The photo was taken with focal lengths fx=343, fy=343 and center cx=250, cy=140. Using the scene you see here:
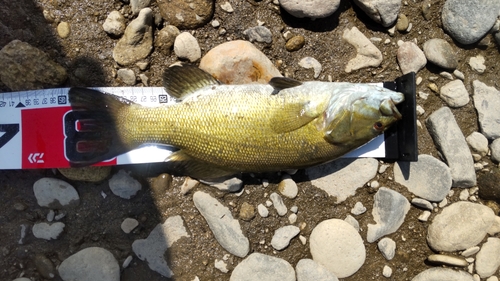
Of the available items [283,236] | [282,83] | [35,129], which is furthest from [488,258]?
Result: [35,129]

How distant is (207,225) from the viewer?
11.2ft

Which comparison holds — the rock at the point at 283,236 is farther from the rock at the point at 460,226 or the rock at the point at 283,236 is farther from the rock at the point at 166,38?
the rock at the point at 166,38

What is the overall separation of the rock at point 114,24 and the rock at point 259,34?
120 cm

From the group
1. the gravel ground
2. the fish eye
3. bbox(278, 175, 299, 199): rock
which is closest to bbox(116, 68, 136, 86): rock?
the gravel ground

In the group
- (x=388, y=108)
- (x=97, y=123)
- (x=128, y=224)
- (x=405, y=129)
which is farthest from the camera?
(x=128, y=224)

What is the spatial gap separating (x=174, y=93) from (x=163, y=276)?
1794 millimetres

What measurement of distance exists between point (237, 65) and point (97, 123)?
135cm

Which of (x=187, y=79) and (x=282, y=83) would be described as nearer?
(x=282, y=83)

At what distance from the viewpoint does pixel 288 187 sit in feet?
11.1

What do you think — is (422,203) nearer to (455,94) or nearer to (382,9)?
(455,94)

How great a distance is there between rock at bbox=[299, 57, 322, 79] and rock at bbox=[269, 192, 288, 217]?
1246mm

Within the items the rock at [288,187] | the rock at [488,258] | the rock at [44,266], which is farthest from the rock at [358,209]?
the rock at [44,266]

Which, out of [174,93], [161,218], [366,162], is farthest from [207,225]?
[366,162]

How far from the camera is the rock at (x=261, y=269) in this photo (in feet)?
11.0
